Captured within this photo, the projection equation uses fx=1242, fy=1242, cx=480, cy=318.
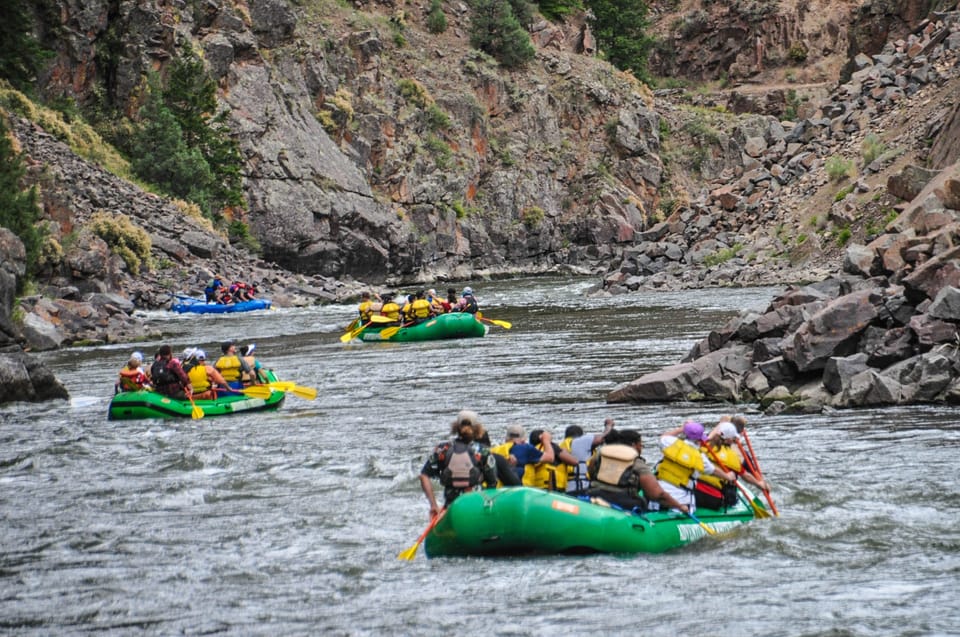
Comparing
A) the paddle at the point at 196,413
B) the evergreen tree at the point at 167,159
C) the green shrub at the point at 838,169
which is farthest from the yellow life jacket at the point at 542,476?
the evergreen tree at the point at 167,159

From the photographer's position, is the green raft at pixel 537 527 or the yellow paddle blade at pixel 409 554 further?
the yellow paddle blade at pixel 409 554

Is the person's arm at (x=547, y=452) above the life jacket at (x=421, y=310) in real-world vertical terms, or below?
above

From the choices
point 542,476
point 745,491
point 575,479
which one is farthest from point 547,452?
point 745,491

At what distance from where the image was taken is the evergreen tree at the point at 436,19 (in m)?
85.6

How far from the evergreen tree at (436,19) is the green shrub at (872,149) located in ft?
144

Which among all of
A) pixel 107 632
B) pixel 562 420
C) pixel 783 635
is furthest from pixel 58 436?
pixel 783 635

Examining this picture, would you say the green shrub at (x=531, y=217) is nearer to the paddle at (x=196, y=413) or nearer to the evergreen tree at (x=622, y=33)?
the evergreen tree at (x=622, y=33)

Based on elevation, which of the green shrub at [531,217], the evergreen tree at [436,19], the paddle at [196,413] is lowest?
the green shrub at [531,217]

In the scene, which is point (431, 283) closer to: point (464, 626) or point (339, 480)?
point (339, 480)

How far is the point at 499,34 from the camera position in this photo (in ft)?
285

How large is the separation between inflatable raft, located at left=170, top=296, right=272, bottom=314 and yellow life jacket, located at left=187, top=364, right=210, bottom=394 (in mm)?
25433

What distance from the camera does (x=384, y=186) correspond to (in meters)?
73.9

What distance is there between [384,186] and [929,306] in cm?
5624

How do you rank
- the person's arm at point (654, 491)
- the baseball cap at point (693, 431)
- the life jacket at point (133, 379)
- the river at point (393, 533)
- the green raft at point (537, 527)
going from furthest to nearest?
1. the life jacket at point (133, 379)
2. the baseball cap at point (693, 431)
3. the person's arm at point (654, 491)
4. the green raft at point (537, 527)
5. the river at point (393, 533)
